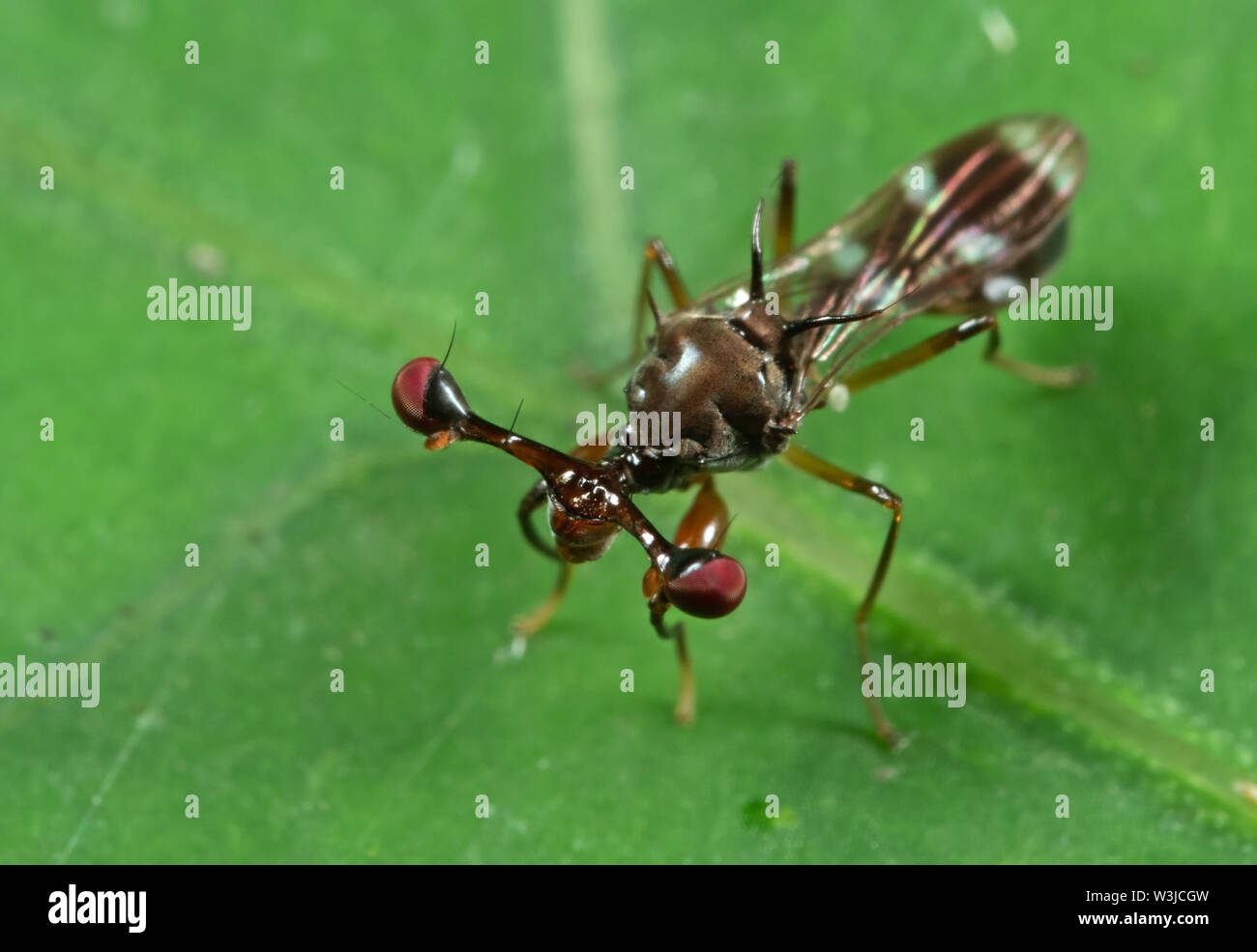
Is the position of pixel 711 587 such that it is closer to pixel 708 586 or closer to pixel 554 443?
pixel 708 586

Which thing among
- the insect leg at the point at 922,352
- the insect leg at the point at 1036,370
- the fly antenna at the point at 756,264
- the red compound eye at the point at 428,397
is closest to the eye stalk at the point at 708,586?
the red compound eye at the point at 428,397

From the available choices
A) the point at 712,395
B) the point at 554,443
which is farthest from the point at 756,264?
the point at 554,443

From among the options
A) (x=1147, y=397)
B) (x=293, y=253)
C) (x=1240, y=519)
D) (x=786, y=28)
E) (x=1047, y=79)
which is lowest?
(x=1240, y=519)

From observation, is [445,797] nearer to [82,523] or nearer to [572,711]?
[572,711]

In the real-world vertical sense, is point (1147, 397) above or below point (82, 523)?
above

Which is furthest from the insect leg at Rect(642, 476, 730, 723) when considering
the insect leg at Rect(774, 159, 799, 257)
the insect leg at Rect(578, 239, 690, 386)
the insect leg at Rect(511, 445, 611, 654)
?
the insect leg at Rect(774, 159, 799, 257)

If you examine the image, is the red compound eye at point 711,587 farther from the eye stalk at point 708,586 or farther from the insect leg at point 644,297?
the insect leg at point 644,297

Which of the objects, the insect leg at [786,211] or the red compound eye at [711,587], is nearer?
the red compound eye at [711,587]
